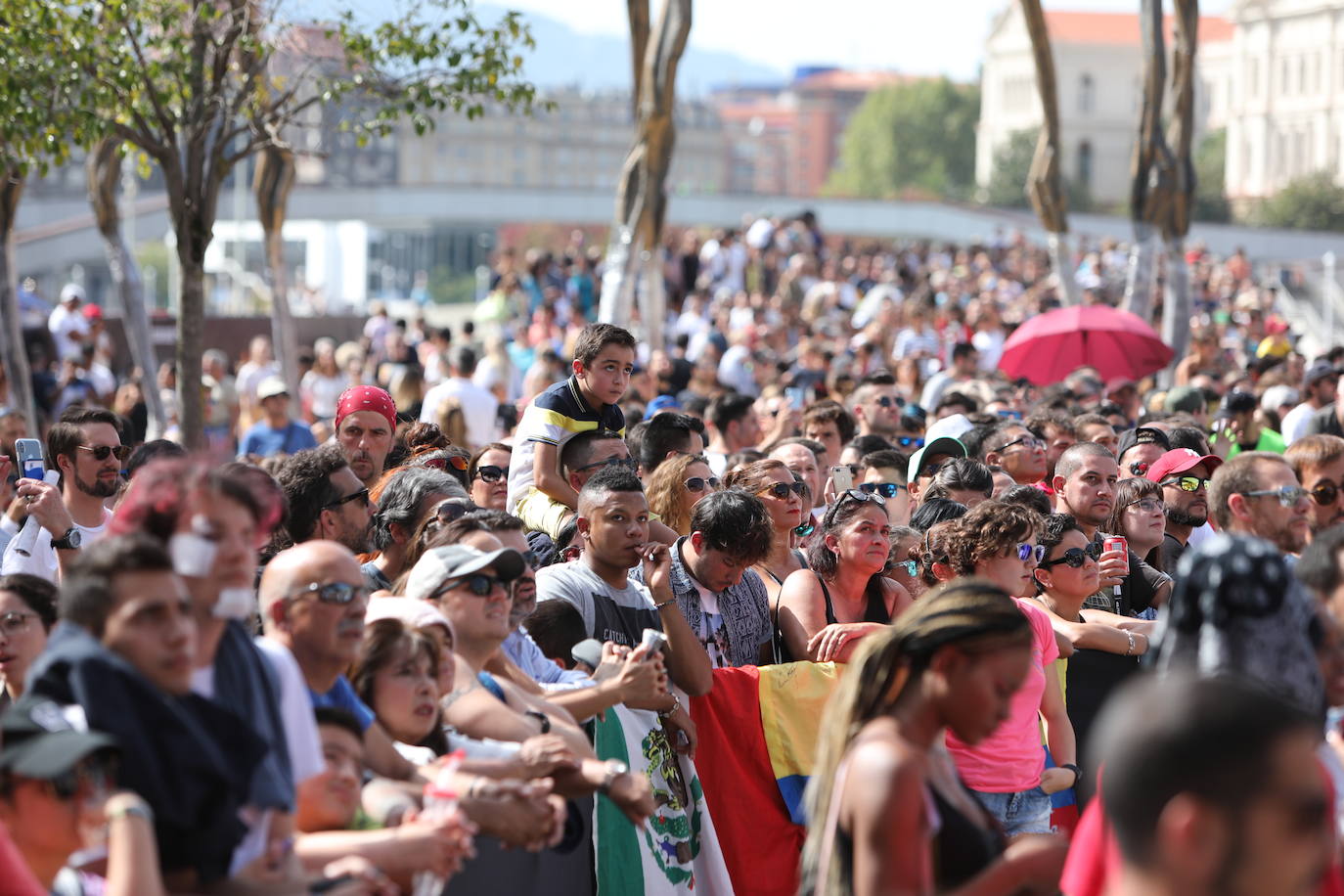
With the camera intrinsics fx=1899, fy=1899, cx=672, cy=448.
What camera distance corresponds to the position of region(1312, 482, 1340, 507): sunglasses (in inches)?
267

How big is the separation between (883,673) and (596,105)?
517ft

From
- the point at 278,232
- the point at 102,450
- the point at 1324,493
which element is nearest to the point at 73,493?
the point at 102,450

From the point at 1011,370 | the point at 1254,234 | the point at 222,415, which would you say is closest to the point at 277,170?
the point at 222,415

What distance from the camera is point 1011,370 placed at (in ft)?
45.1

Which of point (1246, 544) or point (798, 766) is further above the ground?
point (1246, 544)

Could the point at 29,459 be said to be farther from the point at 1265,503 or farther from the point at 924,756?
the point at 924,756

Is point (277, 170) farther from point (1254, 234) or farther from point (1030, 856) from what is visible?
point (1254, 234)

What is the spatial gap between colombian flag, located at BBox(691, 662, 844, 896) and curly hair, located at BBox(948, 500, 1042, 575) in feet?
1.84

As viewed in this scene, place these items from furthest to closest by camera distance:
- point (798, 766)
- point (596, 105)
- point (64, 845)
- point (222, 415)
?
point (596, 105)
point (222, 415)
point (798, 766)
point (64, 845)

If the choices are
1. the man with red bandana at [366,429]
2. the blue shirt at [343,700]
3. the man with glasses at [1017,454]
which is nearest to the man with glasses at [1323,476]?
the man with glasses at [1017,454]

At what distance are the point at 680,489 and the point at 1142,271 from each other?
37.7 feet

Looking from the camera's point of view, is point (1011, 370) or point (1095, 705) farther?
point (1011, 370)

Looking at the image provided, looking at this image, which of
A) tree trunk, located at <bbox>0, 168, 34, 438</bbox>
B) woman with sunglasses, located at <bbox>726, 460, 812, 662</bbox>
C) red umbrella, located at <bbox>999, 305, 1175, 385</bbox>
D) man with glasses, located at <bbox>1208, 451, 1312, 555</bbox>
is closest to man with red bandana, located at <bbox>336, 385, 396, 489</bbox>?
woman with sunglasses, located at <bbox>726, 460, 812, 662</bbox>

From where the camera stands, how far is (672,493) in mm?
7305
